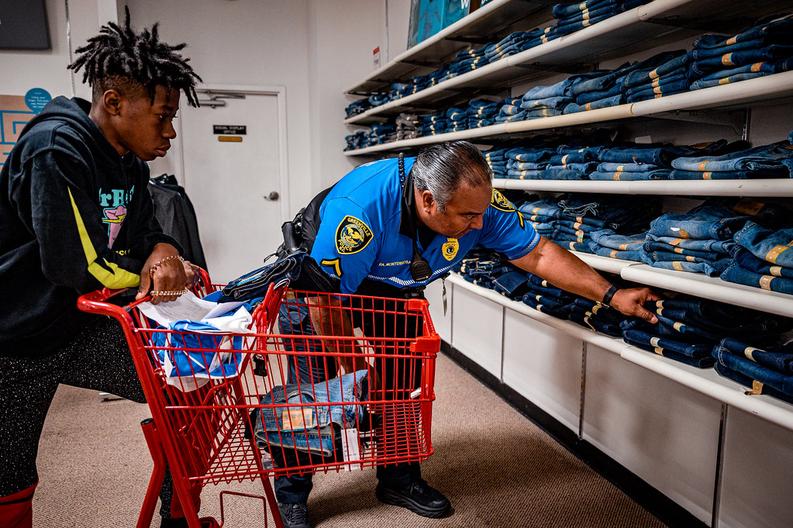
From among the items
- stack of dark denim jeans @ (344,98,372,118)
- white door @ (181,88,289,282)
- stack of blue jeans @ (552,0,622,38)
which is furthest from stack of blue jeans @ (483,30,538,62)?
white door @ (181,88,289,282)

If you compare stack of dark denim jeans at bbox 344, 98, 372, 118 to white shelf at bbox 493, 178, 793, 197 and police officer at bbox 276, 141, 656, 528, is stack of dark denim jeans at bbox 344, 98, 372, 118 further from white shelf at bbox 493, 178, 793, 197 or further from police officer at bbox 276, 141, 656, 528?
police officer at bbox 276, 141, 656, 528

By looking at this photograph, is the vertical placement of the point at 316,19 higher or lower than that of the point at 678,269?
higher

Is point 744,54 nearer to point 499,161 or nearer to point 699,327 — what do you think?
point 699,327

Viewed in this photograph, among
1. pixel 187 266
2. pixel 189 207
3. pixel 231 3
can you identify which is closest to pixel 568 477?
pixel 187 266

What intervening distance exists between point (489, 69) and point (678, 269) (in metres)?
1.54

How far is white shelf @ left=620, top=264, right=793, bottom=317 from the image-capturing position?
1.36 m

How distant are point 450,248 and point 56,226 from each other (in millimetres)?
1238

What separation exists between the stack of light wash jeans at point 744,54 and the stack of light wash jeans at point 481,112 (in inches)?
58.6

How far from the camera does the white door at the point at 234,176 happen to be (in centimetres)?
583

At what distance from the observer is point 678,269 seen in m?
1.79

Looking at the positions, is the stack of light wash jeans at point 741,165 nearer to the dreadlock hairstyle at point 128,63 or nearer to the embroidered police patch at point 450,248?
the embroidered police patch at point 450,248

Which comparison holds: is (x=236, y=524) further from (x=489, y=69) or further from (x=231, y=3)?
(x=231, y=3)

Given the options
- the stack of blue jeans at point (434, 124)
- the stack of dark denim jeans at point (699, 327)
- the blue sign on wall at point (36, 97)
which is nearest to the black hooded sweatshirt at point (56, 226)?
the stack of dark denim jeans at point (699, 327)

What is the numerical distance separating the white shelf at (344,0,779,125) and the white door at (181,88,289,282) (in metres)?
2.90
